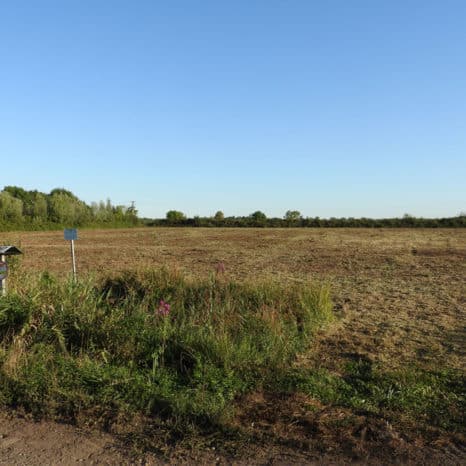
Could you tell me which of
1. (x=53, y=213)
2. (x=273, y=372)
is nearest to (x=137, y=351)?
(x=273, y=372)

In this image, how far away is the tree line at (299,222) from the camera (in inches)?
2630

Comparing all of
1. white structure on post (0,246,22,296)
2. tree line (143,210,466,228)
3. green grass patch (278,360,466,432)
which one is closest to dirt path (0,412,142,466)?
green grass patch (278,360,466,432)

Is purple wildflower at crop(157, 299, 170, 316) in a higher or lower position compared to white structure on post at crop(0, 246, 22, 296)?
lower

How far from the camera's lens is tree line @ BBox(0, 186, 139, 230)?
57.2 metres

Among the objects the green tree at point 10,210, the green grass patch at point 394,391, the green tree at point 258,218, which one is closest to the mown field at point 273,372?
the green grass patch at point 394,391

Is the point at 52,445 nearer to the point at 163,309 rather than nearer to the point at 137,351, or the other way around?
the point at 137,351

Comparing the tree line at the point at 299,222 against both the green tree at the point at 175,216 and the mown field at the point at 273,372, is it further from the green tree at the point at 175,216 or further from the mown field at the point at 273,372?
the mown field at the point at 273,372

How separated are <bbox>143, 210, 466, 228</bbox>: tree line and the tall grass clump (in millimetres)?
66071

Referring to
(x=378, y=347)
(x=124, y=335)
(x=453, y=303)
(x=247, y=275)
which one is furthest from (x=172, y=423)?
(x=247, y=275)

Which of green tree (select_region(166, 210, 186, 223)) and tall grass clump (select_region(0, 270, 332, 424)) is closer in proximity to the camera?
tall grass clump (select_region(0, 270, 332, 424))

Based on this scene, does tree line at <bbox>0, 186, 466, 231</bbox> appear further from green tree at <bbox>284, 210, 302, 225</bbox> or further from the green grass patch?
the green grass patch

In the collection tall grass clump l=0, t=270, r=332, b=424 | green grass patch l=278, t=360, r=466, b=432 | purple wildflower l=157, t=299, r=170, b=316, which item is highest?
purple wildflower l=157, t=299, r=170, b=316

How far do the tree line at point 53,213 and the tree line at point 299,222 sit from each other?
34.1 feet

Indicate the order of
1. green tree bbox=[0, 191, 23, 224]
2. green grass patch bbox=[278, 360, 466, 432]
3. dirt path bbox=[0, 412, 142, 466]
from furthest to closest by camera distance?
green tree bbox=[0, 191, 23, 224]
green grass patch bbox=[278, 360, 466, 432]
dirt path bbox=[0, 412, 142, 466]
